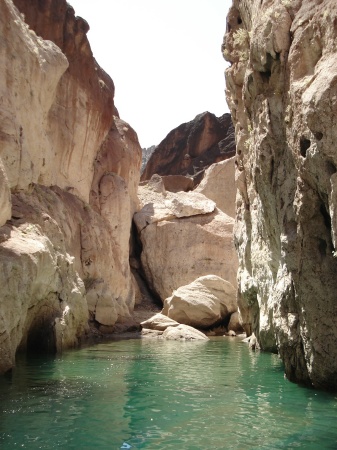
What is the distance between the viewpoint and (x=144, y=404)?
33.1ft

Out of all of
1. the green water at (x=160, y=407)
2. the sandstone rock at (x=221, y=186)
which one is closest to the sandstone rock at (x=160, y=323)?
the green water at (x=160, y=407)

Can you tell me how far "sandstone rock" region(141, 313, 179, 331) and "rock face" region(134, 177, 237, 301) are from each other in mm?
10302

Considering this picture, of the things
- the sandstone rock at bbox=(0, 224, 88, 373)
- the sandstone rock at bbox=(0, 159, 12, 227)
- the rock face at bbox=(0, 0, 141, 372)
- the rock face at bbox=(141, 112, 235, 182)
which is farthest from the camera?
the rock face at bbox=(141, 112, 235, 182)

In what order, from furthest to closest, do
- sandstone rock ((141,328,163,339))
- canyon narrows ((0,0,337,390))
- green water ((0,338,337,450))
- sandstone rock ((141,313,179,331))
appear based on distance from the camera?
1. sandstone rock ((141,313,179,331))
2. sandstone rock ((141,328,163,339))
3. canyon narrows ((0,0,337,390))
4. green water ((0,338,337,450))

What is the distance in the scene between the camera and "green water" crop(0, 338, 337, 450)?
25.3ft

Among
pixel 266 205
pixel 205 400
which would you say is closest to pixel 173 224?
pixel 266 205

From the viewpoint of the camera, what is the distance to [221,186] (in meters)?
46.8

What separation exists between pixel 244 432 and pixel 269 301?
30.1 feet

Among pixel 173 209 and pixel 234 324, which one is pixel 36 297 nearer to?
pixel 234 324

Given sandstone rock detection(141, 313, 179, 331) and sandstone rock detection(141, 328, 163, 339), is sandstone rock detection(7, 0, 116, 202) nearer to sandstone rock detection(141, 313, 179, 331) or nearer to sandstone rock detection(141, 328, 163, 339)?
sandstone rock detection(141, 313, 179, 331)

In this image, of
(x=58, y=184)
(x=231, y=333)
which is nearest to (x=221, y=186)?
(x=231, y=333)

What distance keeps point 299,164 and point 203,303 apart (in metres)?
18.4

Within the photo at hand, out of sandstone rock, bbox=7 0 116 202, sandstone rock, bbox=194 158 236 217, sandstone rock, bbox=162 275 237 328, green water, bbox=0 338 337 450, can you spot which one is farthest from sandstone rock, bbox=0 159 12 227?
sandstone rock, bbox=194 158 236 217

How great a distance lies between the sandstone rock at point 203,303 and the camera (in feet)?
93.2
